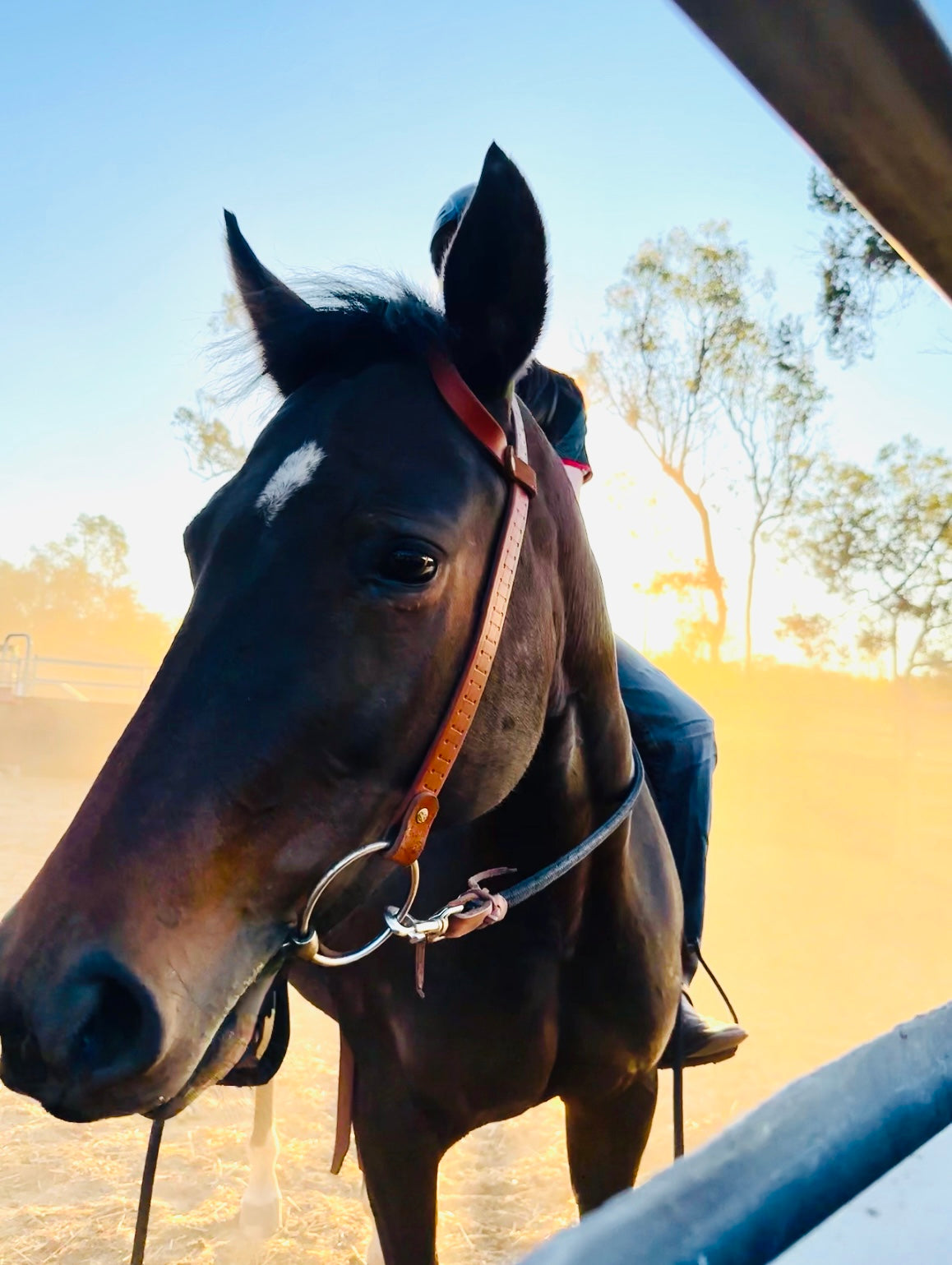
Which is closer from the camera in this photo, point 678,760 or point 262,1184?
point 678,760

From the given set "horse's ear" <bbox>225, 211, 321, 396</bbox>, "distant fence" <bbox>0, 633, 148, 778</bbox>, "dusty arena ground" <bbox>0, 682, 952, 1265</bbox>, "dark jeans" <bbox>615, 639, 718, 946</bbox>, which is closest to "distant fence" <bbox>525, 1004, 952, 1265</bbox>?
"horse's ear" <bbox>225, 211, 321, 396</bbox>

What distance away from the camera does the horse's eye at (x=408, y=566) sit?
134cm

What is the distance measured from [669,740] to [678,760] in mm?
84

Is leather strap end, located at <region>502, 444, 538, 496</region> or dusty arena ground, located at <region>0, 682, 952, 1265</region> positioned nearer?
leather strap end, located at <region>502, 444, 538, 496</region>

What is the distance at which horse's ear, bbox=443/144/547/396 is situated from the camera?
1466 mm

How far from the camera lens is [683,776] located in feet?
8.54

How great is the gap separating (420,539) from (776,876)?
42.2 feet

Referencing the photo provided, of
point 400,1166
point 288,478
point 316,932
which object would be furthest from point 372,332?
point 400,1166

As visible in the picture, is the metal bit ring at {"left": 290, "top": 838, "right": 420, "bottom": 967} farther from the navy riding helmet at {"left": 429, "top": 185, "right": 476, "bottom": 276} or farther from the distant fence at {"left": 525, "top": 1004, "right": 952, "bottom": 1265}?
the navy riding helmet at {"left": 429, "top": 185, "right": 476, "bottom": 276}

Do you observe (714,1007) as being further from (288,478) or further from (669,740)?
(288,478)

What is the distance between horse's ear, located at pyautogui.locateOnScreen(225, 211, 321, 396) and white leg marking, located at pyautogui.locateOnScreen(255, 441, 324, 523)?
0.31 m

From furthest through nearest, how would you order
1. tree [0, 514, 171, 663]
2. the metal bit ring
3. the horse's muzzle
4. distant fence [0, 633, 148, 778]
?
tree [0, 514, 171, 663] → distant fence [0, 633, 148, 778] → the metal bit ring → the horse's muzzle

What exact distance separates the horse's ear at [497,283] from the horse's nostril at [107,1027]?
45.6 inches

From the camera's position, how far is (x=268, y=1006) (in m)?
1.47
